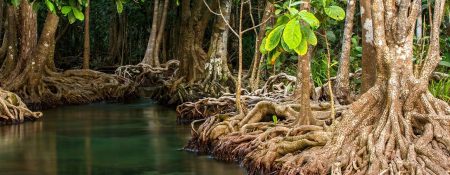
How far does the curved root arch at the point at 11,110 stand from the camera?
14117 mm

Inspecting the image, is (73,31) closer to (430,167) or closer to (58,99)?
(58,99)

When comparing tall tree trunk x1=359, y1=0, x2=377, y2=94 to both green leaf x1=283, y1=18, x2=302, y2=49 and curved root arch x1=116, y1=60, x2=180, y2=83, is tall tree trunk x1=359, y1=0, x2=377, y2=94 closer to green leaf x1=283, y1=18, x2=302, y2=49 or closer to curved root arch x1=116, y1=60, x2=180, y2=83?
green leaf x1=283, y1=18, x2=302, y2=49

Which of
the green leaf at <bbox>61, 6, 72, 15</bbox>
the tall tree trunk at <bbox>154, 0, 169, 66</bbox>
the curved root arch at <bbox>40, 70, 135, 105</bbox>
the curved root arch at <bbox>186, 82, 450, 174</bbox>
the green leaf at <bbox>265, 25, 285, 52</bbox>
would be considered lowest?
the curved root arch at <bbox>186, 82, 450, 174</bbox>

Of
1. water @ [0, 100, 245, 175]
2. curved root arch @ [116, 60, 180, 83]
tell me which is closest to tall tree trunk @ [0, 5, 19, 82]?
water @ [0, 100, 245, 175]

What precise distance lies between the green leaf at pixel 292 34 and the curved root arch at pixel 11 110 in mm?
8931

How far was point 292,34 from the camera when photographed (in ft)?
20.2

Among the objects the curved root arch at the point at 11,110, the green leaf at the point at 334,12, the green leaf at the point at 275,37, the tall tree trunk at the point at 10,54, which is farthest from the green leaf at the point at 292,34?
the tall tree trunk at the point at 10,54

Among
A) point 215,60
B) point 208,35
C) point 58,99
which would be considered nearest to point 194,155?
point 215,60

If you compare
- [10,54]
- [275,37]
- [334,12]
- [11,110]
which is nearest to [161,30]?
[10,54]

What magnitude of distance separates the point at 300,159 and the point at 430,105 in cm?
145

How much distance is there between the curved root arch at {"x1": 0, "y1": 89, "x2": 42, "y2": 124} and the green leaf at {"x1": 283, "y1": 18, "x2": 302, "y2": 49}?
893cm

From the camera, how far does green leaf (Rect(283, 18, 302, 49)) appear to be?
6.14 metres

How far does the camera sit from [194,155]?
35.1 ft

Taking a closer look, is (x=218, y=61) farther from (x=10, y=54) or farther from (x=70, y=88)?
(x=10, y=54)
